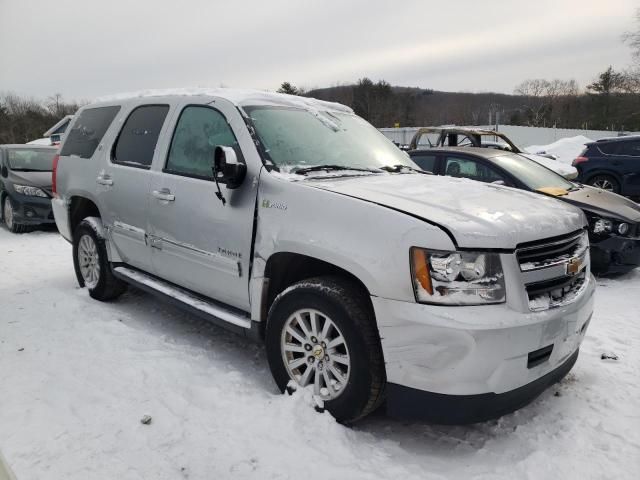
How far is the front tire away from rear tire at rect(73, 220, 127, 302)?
237cm

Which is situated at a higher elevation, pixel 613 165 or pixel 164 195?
pixel 613 165

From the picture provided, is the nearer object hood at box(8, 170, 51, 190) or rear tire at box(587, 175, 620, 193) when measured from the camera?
hood at box(8, 170, 51, 190)

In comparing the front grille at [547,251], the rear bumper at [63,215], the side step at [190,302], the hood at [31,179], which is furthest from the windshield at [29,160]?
the front grille at [547,251]

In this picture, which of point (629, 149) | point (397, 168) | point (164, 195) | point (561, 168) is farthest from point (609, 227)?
point (561, 168)

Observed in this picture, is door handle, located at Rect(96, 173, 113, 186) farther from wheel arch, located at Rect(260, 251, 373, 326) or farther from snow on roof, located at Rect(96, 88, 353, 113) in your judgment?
wheel arch, located at Rect(260, 251, 373, 326)

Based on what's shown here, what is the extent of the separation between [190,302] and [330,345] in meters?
1.31

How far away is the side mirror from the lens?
9.44ft

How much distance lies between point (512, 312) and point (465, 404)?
48cm

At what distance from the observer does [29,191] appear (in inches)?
344

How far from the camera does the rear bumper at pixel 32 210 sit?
28.5 ft

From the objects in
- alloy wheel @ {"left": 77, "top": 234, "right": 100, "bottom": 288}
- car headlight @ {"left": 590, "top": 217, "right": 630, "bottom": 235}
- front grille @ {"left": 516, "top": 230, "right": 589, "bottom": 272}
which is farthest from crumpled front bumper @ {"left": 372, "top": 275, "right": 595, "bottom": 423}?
car headlight @ {"left": 590, "top": 217, "right": 630, "bottom": 235}

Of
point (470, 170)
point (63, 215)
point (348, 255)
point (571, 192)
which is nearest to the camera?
point (348, 255)

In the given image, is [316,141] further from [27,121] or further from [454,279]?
[27,121]

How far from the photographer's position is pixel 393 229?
7.82 ft
